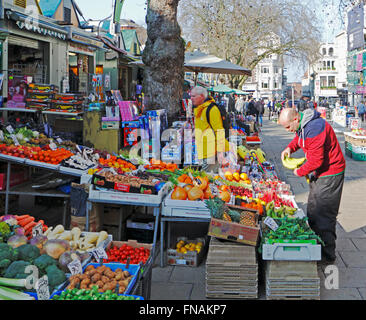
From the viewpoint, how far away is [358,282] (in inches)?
197

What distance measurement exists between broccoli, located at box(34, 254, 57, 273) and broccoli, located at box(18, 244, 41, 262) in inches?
3.5

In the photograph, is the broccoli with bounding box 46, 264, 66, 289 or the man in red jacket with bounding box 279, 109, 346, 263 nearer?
the broccoli with bounding box 46, 264, 66, 289

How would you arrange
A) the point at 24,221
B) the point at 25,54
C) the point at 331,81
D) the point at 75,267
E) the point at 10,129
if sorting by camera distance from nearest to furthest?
the point at 75,267, the point at 24,221, the point at 10,129, the point at 25,54, the point at 331,81

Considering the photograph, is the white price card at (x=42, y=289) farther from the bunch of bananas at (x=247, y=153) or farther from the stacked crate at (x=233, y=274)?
the bunch of bananas at (x=247, y=153)

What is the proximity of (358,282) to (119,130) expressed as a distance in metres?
5.00

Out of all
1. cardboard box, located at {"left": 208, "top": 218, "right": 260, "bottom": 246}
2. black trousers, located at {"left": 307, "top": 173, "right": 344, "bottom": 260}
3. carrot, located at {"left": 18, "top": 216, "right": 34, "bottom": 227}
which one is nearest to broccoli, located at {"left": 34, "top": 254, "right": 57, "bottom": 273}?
carrot, located at {"left": 18, "top": 216, "right": 34, "bottom": 227}

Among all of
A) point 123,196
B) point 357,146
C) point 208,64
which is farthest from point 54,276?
point 357,146

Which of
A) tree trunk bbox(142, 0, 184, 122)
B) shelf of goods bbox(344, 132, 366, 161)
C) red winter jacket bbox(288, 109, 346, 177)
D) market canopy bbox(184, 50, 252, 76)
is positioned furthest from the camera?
shelf of goods bbox(344, 132, 366, 161)

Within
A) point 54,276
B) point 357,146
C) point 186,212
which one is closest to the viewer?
point 54,276

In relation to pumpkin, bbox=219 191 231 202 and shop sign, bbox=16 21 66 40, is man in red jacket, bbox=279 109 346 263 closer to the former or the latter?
pumpkin, bbox=219 191 231 202

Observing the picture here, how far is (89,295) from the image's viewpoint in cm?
325

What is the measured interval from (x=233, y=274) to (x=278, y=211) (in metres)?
1.17

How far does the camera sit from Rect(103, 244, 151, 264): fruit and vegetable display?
14.4ft

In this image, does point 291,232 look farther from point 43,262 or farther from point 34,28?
point 34,28
